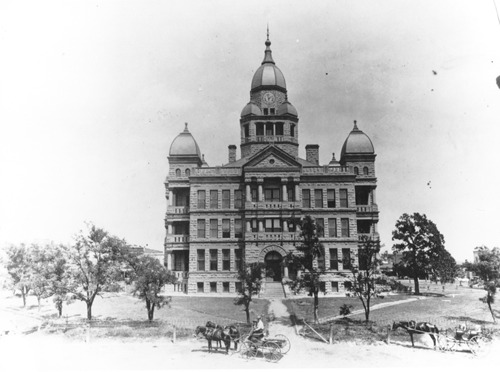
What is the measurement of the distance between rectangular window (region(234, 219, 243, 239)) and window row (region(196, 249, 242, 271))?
1274 millimetres

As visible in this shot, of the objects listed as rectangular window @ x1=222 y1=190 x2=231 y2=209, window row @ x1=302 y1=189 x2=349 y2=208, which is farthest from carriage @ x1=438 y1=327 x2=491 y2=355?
rectangular window @ x1=222 y1=190 x2=231 y2=209

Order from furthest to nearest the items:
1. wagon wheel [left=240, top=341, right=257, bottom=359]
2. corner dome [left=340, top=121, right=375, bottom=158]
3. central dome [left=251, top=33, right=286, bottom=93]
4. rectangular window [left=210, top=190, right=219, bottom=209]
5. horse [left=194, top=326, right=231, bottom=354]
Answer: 1. central dome [left=251, top=33, right=286, bottom=93]
2. corner dome [left=340, top=121, right=375, bottom=158]
3. rectangular window [left=210, top=190, right=219, bottom=209]
4. horse [left=194, top=326, right=231, bottom=354]
5. wagon wheel [left=240, top=341, right=257, bottom=359]

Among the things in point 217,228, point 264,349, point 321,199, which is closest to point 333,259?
point 321,199

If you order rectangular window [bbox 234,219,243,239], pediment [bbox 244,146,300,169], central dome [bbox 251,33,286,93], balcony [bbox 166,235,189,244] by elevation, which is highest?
central dome [bbox 251,33,286,93]

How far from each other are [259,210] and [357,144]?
36.1 ft

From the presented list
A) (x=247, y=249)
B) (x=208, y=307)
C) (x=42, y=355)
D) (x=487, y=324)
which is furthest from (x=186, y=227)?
(x=487, y=324)

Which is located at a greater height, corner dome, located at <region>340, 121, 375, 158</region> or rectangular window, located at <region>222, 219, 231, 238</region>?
corner dome, located at <region>340, 121, 375, 158</region>

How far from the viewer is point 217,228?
106 feet

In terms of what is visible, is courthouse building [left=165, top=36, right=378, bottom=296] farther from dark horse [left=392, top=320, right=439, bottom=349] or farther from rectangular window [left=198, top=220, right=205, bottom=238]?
dark horse [left=392, top=320, right=439, bottom=349]

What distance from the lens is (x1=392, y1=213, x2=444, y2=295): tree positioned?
21922 millimetres

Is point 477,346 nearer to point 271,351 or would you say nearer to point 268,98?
point 271,351

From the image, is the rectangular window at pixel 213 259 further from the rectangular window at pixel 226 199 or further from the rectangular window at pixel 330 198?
the rectangular window at pixel 330 198

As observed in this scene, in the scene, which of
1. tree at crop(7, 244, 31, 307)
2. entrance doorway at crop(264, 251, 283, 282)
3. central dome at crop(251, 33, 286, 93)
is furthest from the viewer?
central dome at crop(251, 33, 286, 93)

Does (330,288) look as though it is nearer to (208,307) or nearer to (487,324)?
(208,307)
